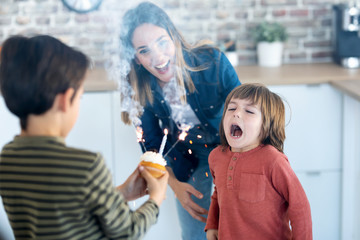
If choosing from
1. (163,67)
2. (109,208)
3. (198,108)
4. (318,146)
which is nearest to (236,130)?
(198,108)

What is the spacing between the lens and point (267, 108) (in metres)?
1.53

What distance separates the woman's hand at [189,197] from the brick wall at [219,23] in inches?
30.5

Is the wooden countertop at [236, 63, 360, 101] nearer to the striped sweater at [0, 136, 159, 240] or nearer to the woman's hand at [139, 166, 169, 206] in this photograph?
the woman's hand at [139, 166, 169, 206]

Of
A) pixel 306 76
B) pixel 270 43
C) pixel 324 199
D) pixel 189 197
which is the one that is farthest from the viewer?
pixel 270 43

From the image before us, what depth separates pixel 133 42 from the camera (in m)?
1.68

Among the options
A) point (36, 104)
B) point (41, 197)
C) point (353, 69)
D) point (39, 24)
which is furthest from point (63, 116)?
point (353, 69)

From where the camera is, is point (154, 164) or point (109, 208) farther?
point (154, 164)

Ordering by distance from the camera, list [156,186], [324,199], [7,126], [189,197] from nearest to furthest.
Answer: [156,186] → [189,197] → [7,126] → [324,199]

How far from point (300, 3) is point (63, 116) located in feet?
6.56

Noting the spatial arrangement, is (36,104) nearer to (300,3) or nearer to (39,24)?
(39,24)

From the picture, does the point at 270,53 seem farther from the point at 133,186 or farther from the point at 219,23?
the point at 133,186

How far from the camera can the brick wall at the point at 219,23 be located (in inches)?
100

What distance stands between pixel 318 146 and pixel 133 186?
1.30 metres

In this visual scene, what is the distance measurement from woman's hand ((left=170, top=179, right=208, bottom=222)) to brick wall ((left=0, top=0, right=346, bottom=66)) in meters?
0.77
